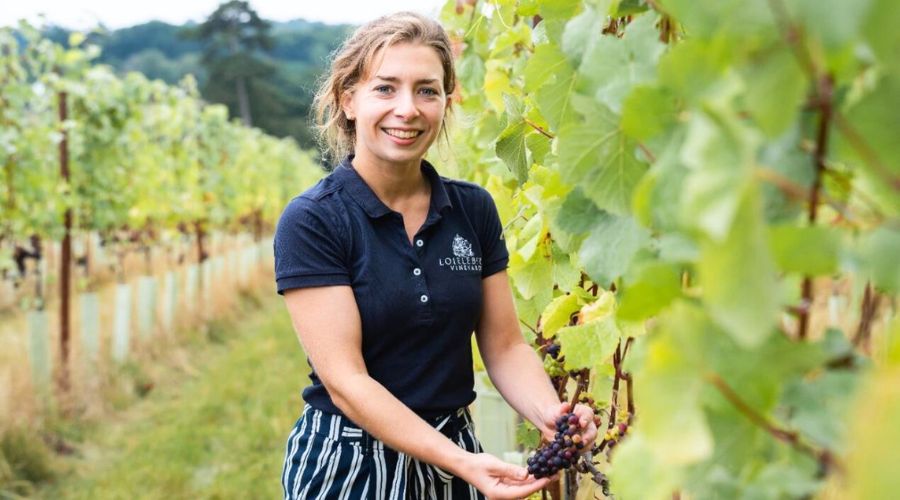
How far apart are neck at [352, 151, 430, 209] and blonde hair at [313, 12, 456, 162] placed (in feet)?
0.71

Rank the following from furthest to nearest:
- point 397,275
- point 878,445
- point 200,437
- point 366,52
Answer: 1. point 200,437
2. point 366,52
3. point 397,275
4. point 878,445

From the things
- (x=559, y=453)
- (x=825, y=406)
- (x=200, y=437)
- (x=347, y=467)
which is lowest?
(x=200, y=437)

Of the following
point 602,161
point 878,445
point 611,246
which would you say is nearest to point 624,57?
point 602,161

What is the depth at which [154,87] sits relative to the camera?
31.3 ft

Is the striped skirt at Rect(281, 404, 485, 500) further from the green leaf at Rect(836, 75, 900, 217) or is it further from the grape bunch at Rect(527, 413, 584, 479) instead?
the green leaf at Rect(836, 75, 900, 217)

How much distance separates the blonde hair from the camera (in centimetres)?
215

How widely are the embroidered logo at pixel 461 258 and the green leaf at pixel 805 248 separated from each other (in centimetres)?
159

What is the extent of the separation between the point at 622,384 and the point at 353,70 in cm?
99

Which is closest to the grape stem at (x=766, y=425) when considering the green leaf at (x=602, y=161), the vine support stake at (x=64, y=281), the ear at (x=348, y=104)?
the green leaf at (x=602, y=161)

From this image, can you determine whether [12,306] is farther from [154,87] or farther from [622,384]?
[622,384]

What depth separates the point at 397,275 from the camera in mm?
2061

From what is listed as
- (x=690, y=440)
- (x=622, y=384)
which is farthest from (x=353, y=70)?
(x=690, y=440)

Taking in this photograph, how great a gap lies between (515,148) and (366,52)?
0.51 meters

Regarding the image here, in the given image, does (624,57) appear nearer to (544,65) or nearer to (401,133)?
(544,65)
